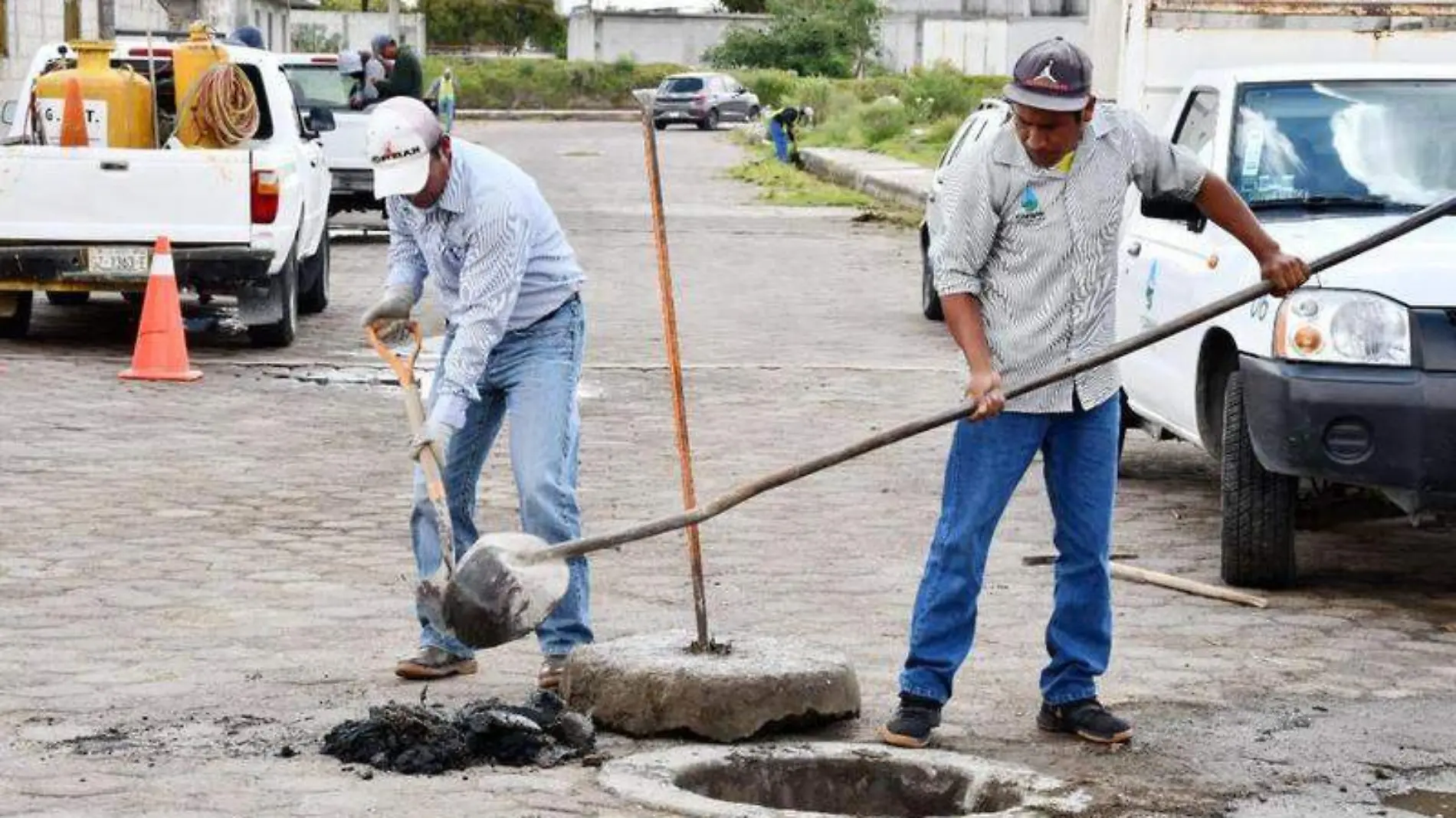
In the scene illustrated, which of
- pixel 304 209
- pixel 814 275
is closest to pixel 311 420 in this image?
pixel 304 209

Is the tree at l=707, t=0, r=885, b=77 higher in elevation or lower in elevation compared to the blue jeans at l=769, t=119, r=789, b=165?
higher

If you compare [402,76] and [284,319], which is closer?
[284,319]

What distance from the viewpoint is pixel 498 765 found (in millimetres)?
6105

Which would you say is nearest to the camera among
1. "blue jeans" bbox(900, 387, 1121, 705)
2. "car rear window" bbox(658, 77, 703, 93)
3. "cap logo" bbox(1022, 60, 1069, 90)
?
"cap logo" bbox(1022, 60, 1069, 90)

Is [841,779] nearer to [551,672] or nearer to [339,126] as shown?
[551,672]

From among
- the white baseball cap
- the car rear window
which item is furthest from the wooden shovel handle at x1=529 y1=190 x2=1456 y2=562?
the car rear window

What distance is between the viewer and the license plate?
1445 cm

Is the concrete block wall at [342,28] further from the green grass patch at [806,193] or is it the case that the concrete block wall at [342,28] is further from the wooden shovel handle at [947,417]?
the wooden shovel handle at [947,417]

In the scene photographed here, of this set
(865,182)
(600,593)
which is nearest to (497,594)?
(600,593)

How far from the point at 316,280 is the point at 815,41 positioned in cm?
6718

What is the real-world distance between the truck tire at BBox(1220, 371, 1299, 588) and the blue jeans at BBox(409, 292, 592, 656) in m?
2.53

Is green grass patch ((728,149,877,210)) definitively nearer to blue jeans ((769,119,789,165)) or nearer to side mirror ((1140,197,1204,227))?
blue jeans ((769,119,789,165))

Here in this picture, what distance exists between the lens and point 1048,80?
19.8 ft

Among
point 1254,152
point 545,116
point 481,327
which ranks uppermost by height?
point 1254,152
